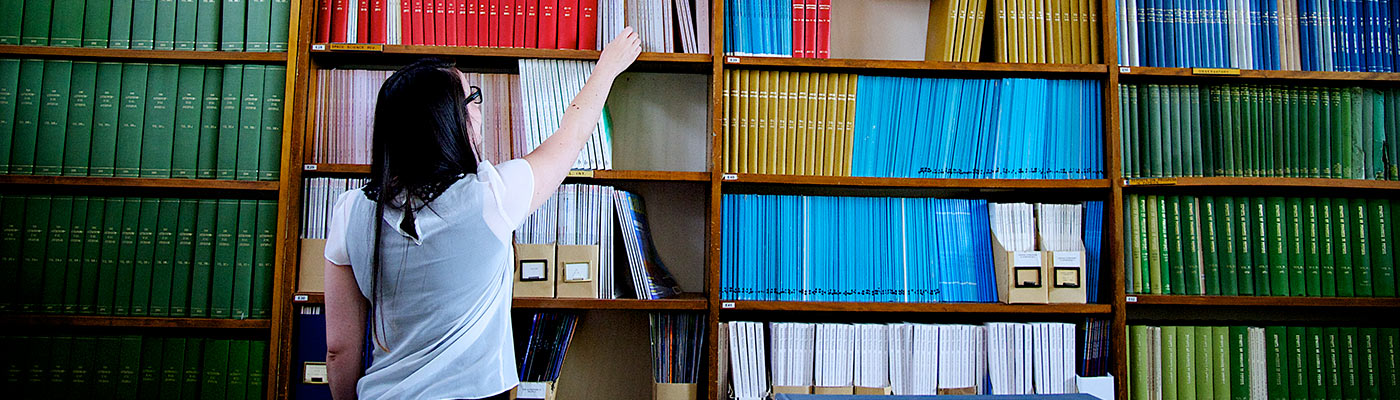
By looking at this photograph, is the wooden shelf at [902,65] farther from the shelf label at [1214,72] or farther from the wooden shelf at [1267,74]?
the shelf label at [1214,72]

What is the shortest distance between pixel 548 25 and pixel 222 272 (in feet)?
3.30

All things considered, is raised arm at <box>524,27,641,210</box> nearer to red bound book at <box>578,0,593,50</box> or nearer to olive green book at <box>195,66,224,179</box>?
red bound book at <box>578,0,593,50</box>

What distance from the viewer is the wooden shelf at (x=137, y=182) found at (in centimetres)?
201

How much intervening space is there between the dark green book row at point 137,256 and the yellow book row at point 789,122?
117 centimetres

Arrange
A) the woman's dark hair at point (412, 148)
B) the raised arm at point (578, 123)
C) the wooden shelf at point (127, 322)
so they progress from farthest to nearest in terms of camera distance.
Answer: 1. the wooden shelf at point (127, 322)
2. the raised arm at point (578, 123)
3. the woman's dark hair at point (412, 148)

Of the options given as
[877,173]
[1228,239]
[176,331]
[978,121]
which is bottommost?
[176,331]

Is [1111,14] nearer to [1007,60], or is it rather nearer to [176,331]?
[1007,60]

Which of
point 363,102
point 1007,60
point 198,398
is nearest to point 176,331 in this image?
point 198,398

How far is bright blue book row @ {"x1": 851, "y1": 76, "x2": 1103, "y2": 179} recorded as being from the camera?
2133 mm

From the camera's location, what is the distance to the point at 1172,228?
216 cm

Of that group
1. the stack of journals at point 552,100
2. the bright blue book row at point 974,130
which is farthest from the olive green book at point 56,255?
the bright blue book row at point 974,130

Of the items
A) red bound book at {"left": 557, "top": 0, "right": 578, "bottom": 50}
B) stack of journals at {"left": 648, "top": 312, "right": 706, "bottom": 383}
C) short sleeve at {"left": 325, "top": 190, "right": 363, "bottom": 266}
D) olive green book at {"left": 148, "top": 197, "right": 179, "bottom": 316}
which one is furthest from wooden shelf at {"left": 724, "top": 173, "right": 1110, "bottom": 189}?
olive green book at {"left": 148, "top": 197, "right": 179, "bottom": 316}

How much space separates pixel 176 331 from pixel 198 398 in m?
0.23

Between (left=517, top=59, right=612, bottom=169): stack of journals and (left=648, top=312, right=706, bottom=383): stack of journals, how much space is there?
1.45ft
